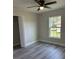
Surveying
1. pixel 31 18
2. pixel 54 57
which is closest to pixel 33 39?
pixel 31 18

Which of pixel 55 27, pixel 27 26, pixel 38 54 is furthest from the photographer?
pixel 55 27

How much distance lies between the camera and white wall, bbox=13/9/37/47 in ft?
16.1

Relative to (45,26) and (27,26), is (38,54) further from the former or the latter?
(45,26)

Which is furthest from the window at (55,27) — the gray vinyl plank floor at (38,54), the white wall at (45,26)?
the gray vinyl plank floor at (38,54)

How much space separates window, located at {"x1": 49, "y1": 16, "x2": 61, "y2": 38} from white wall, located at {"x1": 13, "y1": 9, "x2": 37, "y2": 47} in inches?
50.5

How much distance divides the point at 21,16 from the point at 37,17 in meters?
1.91

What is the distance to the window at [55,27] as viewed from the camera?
18.4 ft

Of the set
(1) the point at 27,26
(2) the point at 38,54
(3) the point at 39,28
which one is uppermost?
(1) the point at 27,26

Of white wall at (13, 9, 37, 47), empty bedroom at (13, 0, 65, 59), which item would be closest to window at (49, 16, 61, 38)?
empty bedroom at (13, 0, 65, 59)

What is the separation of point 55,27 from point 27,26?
2078 millimetres

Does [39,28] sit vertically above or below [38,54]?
above

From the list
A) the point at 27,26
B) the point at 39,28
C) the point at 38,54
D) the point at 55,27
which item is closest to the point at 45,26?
the point at 39,28

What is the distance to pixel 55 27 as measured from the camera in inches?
227
